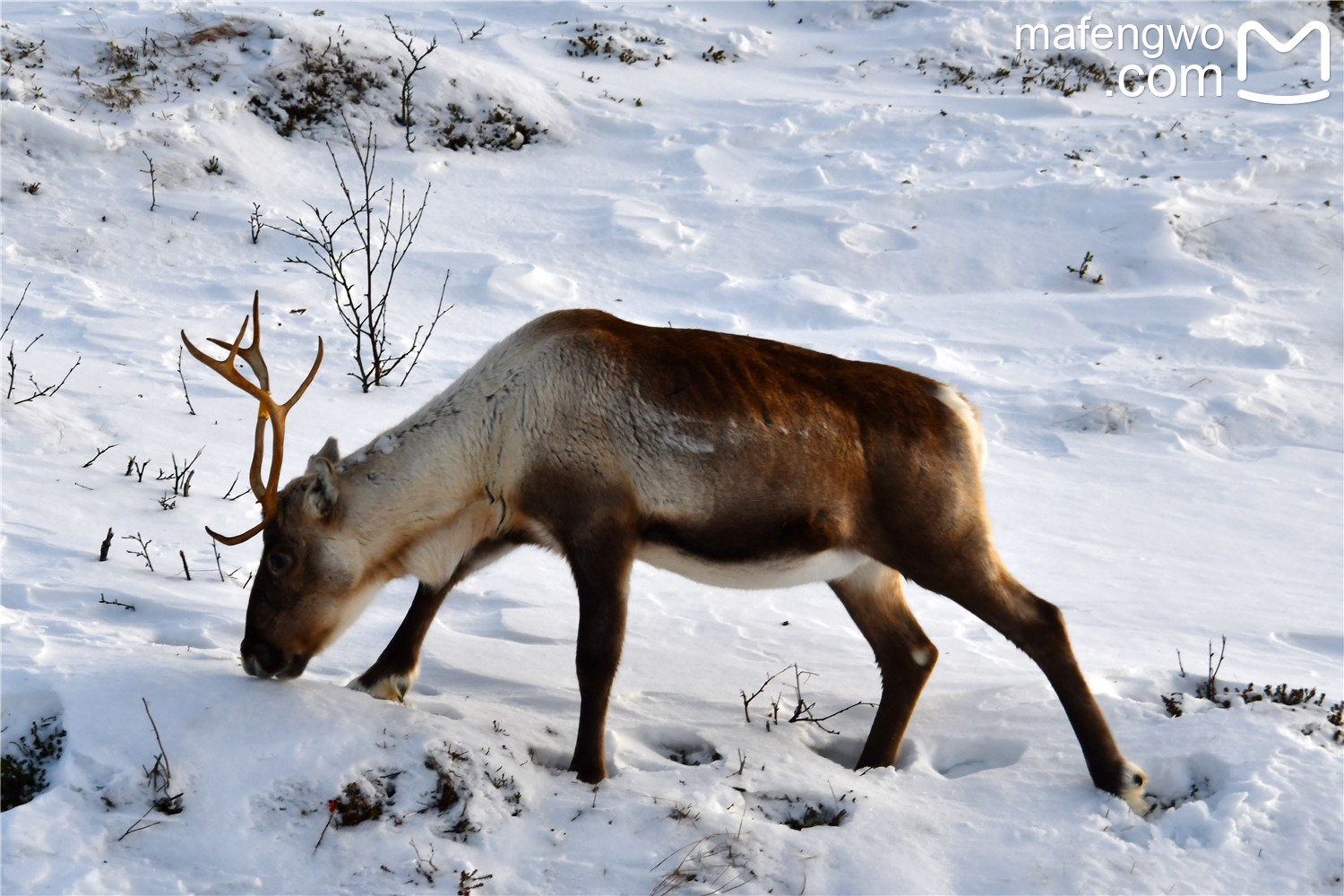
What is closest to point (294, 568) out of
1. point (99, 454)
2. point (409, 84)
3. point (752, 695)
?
point (752, 695)

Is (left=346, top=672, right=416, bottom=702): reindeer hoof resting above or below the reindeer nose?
below

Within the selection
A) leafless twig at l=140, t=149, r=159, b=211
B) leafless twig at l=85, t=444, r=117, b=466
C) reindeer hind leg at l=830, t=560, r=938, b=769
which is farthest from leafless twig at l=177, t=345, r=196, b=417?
reindeer hind leg at l=830, t=560, r=938, b=769

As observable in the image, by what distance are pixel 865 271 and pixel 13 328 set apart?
6874 millimetres

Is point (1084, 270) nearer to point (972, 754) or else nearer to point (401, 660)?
point (972, 754)

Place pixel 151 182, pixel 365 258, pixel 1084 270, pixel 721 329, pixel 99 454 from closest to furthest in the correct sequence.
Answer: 1. pixel 99 454
2. pixel 721 329
3. pixel 365 258
4. pixel 151 182
5. pixel 1084 270

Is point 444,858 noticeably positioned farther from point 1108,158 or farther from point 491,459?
point 1108,158

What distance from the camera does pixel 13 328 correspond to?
750cm

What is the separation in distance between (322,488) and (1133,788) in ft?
9.20

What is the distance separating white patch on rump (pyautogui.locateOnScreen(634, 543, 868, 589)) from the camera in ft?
12.9

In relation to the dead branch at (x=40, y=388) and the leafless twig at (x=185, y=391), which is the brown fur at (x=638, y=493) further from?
the leafless twig at (x=185, y=391)

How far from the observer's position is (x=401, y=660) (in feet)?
13.5

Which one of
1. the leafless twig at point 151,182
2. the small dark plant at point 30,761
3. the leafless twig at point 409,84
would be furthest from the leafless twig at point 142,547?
the leafless twig at point 409,84

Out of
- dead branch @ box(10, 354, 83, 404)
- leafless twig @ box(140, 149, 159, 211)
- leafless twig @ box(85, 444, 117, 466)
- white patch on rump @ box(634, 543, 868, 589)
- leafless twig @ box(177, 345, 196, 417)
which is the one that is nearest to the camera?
white patch on rump @ box(634, 543, 868, 589)

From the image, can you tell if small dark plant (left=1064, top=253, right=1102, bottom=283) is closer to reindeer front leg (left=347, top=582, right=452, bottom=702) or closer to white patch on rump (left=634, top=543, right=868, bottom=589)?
white patch on rump (left=634, top=543, right=868, bottom=589)
